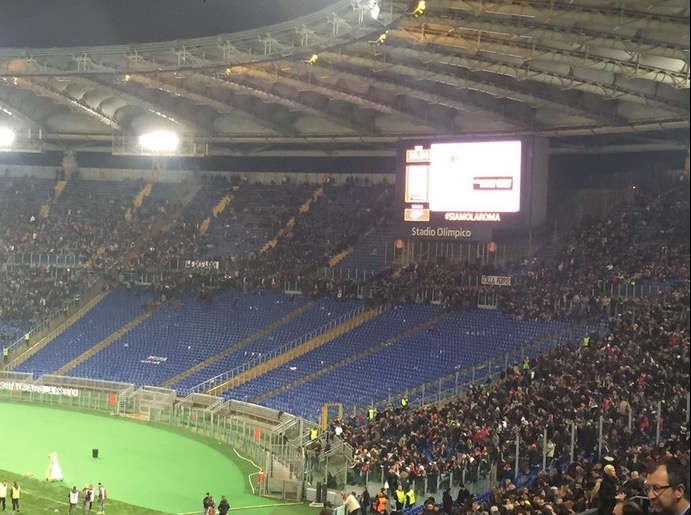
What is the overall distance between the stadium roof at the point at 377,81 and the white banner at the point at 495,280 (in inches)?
211

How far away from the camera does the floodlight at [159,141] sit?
38906 millimetres

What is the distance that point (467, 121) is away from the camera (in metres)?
34.4

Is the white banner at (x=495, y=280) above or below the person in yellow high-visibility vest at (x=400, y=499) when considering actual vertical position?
above

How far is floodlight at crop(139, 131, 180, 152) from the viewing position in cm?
3891

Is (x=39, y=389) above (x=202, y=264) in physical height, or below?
below

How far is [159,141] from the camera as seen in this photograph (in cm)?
3884

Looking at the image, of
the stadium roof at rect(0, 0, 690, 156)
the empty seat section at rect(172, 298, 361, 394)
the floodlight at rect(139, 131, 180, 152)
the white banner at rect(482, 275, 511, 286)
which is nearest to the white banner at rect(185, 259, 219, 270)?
the stadium roof at rect(0, 0, 690, 156)

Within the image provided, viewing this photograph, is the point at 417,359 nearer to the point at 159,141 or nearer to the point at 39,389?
the point at 39,389

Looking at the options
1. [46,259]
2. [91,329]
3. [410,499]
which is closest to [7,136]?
[46,259]

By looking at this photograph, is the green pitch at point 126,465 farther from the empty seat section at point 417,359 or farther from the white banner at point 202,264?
the white banner at point 202,264

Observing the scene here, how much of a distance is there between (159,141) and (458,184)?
14.4 m

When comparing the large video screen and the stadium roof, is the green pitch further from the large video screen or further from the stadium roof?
the stadium roof

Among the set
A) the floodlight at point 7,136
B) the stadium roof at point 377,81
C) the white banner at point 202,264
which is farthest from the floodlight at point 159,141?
the floodlight at point 7,136

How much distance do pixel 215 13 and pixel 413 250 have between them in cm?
1450
